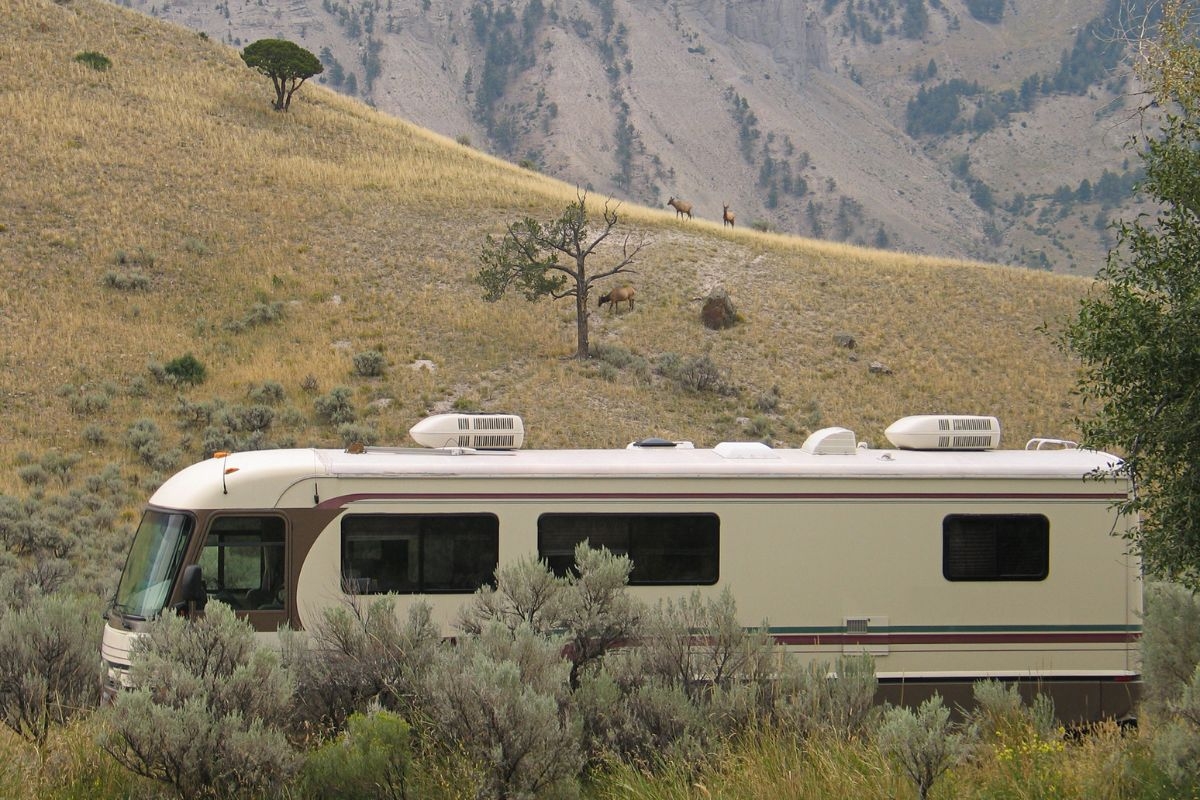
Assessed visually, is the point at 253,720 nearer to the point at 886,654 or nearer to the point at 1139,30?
the point at 886,654

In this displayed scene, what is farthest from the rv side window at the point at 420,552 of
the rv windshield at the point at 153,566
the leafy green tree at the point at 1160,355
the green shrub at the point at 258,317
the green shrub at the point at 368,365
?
the green shrub at the point at 258,317

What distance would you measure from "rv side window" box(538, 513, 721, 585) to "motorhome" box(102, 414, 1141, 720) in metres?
0.02

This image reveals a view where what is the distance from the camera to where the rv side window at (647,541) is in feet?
34.0

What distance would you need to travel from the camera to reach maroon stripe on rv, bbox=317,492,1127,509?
10.2 meters

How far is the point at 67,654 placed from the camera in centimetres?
963

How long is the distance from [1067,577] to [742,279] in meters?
36.4

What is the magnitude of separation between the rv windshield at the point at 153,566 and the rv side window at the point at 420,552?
1336mm

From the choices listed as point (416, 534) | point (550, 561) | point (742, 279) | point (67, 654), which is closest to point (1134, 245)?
point (550, 561)

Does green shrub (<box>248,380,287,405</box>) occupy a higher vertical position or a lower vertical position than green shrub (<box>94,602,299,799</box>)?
higher

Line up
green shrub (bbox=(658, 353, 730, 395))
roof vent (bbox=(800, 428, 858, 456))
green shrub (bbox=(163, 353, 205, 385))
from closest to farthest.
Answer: roof vent (bbox=(800, 428, 858, 456)), green shrub (bbox=(163, 353, 205, 385)), green shrub (bbox=(658, 353, 730, 395))

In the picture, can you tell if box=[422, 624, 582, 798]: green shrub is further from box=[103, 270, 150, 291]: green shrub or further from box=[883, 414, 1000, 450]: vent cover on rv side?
box=[103, 270, 150, 291]: green shrub

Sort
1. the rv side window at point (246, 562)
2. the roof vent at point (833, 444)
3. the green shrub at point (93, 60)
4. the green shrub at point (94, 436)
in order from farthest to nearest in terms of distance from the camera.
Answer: the green shrub at point (93, 60)
the green shrub at point (94, 436)
the roof vent at point (833, 444)
the rv side window at point (246, 562)

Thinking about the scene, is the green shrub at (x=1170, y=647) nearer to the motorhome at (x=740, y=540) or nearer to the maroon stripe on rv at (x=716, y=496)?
the motorhome at (x=740, y=540)

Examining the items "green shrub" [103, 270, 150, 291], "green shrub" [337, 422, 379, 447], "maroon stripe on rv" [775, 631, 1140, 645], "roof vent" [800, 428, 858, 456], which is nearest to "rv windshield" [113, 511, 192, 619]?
"maroon stripe on rv" [775, 631, 1140, 645]
